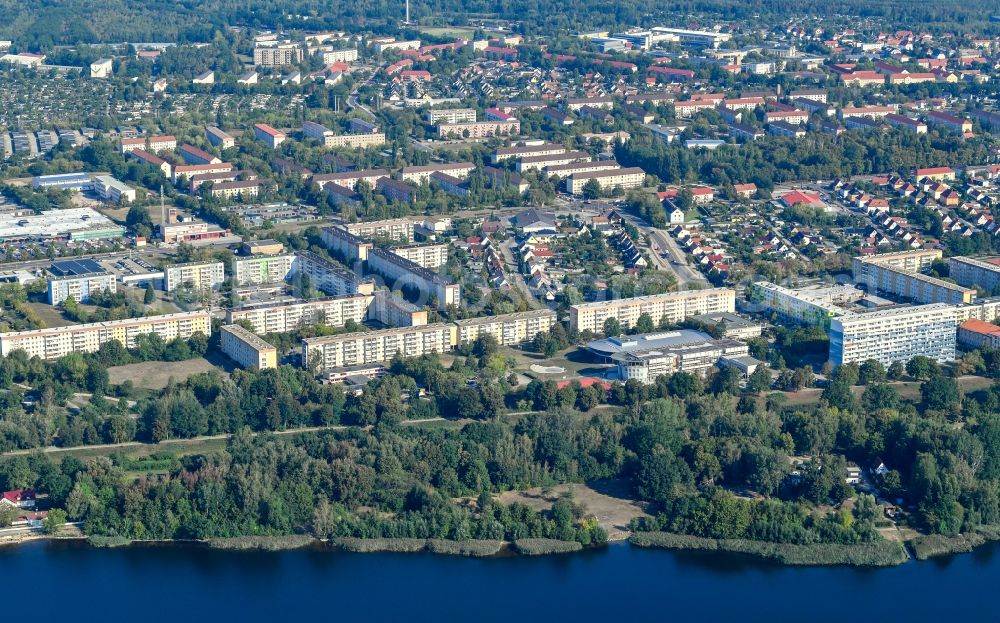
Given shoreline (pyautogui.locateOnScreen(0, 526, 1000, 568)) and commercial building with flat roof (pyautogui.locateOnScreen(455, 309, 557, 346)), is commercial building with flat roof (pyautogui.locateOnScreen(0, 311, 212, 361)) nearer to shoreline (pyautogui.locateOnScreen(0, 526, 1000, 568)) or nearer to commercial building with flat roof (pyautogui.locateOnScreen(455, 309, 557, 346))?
commercial building with flat roof (pyautogui.locateOnScreen(455, 309, 557, 346))

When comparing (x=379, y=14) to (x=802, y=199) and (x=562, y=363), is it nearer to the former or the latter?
(x=802, y=199)

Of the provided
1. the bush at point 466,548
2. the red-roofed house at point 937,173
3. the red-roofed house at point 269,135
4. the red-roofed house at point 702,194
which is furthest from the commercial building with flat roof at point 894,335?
the red-roofed house at point 269,135

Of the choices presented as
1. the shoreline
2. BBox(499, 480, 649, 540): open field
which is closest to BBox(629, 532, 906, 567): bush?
the shoreline

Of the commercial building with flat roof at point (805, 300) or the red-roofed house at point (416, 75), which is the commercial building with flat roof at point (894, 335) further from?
the red-roofed house at point (416, 75)

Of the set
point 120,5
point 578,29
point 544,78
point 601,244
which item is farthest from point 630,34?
point 601,244

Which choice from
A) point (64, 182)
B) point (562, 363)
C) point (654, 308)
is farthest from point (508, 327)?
point (64, 182)

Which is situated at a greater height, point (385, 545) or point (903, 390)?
point (903, 390)
